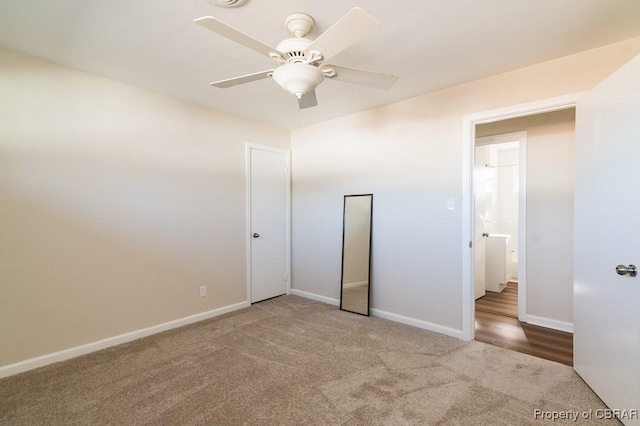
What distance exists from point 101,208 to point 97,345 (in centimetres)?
124

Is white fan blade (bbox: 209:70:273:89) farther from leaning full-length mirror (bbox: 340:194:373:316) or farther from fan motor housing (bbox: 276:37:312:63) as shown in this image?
leaning full-length mirror (bbox: 340:194:373:316)

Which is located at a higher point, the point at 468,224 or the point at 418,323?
the point at 468,224

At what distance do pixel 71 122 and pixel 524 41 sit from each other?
3681 mm

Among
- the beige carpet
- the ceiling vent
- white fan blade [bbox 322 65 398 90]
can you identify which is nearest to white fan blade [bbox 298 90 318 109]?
Answer: white fan blade [bbox 322 65 398 90]

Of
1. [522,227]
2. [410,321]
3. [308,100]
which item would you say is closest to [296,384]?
[410,321]

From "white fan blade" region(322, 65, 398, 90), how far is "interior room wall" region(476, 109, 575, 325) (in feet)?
7.83

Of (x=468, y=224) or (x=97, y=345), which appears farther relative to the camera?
(x=468, y=224)

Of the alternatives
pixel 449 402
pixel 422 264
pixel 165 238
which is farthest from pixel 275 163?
pixel 449 402

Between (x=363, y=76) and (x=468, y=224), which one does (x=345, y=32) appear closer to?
(x=363, y=76)

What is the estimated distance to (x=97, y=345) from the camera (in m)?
2.70

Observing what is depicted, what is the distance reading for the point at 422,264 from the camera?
321 cm

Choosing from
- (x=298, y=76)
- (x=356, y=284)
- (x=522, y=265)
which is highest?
(x=298, y=76)

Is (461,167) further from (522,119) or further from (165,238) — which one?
(165,238)

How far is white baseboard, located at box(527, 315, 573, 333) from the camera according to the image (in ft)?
10.2
